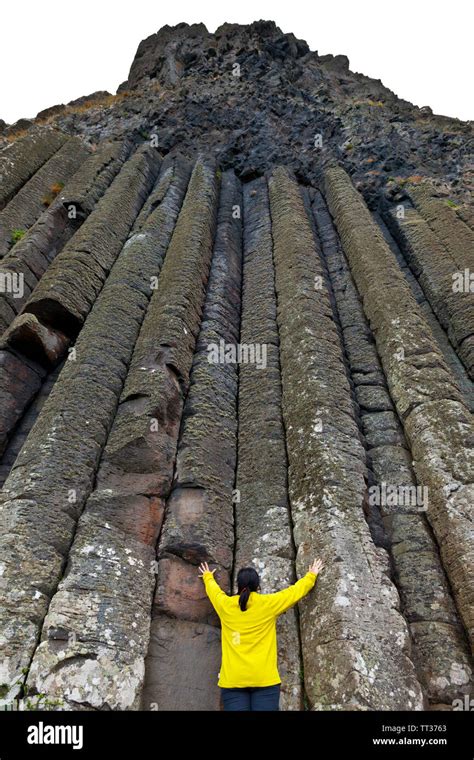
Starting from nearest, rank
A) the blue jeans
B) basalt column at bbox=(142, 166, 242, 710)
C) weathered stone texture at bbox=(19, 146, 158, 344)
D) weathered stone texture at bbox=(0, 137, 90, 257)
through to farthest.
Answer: the blue jeans, basalt column at bbox=(142, 166, 242, 710), weathered stone texture at bbox=(19, 146, 158, 344), weathered stone texture at bbox=(0, 137, 90, 257)

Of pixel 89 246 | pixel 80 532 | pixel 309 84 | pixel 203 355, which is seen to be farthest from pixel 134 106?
pixel 80 532

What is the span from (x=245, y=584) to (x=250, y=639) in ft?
1.58

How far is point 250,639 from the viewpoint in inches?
180

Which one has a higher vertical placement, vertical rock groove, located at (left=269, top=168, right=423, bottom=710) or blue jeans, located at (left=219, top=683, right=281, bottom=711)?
vertical rock groove, located at (left=269, top=168, right=423, bottom=710)

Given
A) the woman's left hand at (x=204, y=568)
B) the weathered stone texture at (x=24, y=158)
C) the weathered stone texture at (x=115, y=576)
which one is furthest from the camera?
the weathered stone texture at (x=24, y=158)

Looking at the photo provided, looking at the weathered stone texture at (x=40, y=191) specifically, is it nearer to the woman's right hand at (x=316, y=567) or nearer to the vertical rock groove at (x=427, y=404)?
the vertical rock groove at (x=427, y=404)

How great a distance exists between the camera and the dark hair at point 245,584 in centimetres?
477

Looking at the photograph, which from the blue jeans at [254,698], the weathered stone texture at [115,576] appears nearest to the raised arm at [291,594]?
the blue jeans at [254,698]

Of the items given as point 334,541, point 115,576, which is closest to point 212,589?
point 115,576

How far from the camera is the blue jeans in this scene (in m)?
4.32

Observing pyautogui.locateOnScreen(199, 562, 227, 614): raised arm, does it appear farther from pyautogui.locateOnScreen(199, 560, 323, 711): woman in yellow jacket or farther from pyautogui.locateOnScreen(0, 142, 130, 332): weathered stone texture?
pyautogui.locateOnScreen(0, 142, 130, 332): weathered stone texture

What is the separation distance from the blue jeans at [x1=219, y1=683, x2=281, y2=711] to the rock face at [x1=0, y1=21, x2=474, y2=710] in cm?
33

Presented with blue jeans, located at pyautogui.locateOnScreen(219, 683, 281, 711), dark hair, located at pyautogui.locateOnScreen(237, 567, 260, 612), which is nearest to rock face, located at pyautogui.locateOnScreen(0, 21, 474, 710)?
blue jeans, located at pyautogui.locateOnScreen(219, 683, 281, 711)
